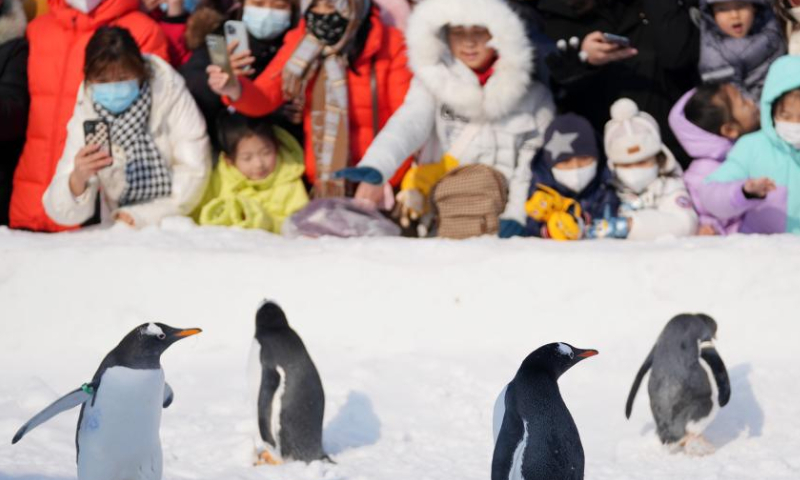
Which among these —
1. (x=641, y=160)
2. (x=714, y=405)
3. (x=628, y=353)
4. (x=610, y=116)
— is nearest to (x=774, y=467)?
(x=714, y=405)

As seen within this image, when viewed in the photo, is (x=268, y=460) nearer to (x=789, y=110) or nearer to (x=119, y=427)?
(x=119, y=427)

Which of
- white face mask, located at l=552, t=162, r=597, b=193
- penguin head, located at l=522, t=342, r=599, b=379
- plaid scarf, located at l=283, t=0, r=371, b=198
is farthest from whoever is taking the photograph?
plaid scarf, located at l=283, t=0, r=371, b=198

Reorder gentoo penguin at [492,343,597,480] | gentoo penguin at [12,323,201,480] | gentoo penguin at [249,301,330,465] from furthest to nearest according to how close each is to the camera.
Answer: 1. gentoo penguin at [249,301,330,465]
2. gentoo penguin at [12,323,201,480]
3. gentoo penguin at [492,343,597,480]

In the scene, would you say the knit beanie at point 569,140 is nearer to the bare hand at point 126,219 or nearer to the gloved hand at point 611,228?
the gloved hand at point 611,228

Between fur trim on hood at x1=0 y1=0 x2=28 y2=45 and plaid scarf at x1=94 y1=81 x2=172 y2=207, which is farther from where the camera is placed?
fur trim on hood at x1=0 y1=0 x2=28 y2=45

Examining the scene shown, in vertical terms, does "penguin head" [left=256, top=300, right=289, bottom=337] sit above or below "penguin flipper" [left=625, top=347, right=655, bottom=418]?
above

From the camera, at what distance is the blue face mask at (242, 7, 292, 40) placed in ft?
21.3

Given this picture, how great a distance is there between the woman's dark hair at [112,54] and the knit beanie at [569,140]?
183 cm

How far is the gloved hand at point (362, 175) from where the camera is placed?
6121 mm

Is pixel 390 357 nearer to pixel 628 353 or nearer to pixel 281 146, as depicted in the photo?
pixel 628 353

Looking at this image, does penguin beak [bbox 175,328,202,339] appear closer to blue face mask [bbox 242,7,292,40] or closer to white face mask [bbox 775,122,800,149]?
blue face mask [bbox 242,7,292,40]

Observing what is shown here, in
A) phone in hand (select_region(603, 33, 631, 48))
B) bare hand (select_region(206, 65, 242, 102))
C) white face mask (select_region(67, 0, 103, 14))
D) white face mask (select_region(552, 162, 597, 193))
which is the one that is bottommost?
white face mask (select_region(552, 162, 597, 193))

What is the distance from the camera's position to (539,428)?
3.76 metres

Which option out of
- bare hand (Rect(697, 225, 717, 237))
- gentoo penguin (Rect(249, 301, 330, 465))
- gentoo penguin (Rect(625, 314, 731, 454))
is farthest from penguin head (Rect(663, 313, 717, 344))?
bare hand (Rect(697, 225, 717, 237))
